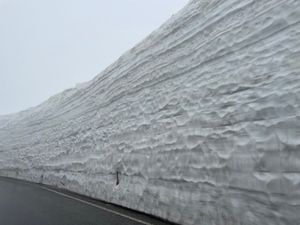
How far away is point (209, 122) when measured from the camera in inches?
279

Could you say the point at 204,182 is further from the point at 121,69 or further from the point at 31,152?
the point at 31,152

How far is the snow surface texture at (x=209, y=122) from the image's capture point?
211 inches

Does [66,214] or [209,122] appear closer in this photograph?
[209,122]

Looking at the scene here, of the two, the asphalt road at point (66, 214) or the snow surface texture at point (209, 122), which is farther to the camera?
the asphalt road at point (66, 214)

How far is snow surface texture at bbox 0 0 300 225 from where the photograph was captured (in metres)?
5.35

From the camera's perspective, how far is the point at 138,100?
11.5 meters

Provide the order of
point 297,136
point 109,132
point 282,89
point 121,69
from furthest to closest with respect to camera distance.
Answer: point 121,69
point 109,132
point 282,89
point 297,136

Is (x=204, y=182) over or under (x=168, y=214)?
over

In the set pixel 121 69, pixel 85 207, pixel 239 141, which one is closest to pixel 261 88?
pixel 239 141

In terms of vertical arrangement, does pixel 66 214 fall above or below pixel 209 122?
below

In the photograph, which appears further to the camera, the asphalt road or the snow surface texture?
the asphalt road

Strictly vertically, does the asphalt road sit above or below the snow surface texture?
below

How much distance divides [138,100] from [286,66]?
6355mm

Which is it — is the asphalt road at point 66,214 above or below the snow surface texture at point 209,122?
below
